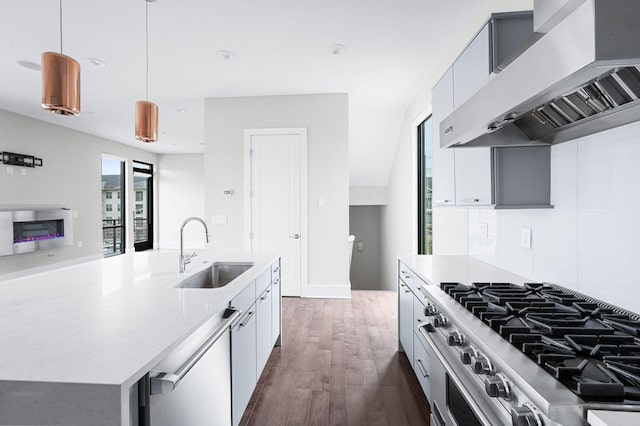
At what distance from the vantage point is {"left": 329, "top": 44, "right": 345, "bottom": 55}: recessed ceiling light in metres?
3.18

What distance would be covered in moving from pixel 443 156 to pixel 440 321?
4.31 ft

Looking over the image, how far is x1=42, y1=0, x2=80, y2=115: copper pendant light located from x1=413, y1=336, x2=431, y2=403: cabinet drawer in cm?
226

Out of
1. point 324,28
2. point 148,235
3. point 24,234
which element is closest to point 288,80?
point 324,28

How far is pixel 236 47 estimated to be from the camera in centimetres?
322

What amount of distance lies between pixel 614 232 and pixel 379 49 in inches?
104

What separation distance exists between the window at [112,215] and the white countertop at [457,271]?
7376mm

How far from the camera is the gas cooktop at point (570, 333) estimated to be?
701 mm

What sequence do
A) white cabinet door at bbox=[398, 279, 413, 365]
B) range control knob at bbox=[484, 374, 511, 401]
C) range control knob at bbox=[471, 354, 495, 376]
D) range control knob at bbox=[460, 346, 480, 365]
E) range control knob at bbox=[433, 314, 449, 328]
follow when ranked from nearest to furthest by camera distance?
range control knob at bbox=[484, 374, 511, 401] < range control knob at bbox=[471, 354, 495, 376] < range control knob at bbox=[460, 346, 480, 365] < range control knob at bbox=[433, 314, 449, 328] < white cabinet door at bbox=[398, 279, 413, 365]

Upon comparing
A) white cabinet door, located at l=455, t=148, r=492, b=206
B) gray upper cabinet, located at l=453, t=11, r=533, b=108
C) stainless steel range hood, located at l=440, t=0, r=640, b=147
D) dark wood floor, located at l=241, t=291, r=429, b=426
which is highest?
gray upper cabinet, located at l=453, t=11, r=533, b=108

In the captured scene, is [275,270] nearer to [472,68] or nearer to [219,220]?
[472,68]

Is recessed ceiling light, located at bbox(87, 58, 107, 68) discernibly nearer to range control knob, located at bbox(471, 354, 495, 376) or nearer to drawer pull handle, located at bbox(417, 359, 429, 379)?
drawer pull handle, located at bbox(417, 359, 429, 379)

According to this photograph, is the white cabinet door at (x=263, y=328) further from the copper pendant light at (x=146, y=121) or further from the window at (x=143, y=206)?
the window at (x=143, y=206)

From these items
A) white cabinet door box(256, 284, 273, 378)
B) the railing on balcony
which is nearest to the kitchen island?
white cabinet door box(256, 284, 273, 378)

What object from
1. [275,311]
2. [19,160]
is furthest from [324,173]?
[19,160]
